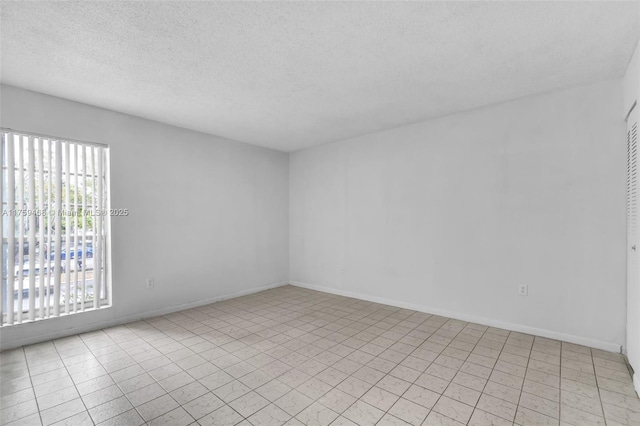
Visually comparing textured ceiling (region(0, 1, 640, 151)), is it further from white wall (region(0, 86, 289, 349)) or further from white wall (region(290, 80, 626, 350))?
white wall (region(290, 80, 626, 350))

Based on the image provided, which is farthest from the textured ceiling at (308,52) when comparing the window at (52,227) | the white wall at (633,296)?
the window at (52,227)

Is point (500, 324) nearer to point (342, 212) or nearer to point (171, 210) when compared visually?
point (342, 212)

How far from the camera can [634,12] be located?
1.90m

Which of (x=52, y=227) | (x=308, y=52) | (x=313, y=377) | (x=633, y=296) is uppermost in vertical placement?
(x=308, y=52)

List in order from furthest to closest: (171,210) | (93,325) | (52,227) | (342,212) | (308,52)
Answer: (342,212) < (171,210) < (93,325) < (52,227) < (308,52)

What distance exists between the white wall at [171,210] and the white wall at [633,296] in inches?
187

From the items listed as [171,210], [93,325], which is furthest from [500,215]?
[93,325]

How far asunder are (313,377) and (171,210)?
309 cm

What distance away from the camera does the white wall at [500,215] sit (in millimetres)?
2924

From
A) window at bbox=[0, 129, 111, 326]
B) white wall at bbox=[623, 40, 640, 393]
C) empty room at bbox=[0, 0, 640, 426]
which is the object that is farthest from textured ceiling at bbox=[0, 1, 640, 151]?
window at bbox=[0, 129, 111, 326]

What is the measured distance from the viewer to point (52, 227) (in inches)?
126

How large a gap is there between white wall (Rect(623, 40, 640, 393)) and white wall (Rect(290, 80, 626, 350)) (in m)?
0.22

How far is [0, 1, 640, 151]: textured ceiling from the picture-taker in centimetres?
190

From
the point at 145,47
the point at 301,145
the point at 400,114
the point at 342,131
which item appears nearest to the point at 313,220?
the point at 301,145
